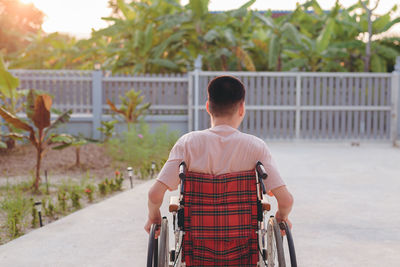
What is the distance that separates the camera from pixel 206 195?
8.32 feet

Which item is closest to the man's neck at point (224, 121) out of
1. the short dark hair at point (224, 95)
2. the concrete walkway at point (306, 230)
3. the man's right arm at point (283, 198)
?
the short dark hair at point (224, 95)

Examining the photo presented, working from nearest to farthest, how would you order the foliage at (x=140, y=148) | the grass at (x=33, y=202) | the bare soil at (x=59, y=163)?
the grass at (x=33, y=202)
the bare soil at (x=59, y=163)
the foliage at (x=140, y=148)

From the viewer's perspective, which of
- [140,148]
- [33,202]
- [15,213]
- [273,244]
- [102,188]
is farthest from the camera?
[140,148]

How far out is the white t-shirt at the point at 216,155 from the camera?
251 cm

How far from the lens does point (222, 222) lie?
2.54 m

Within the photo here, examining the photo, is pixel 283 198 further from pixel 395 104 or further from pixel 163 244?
pixel 395 104

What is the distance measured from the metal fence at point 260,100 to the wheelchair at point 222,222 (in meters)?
10.5

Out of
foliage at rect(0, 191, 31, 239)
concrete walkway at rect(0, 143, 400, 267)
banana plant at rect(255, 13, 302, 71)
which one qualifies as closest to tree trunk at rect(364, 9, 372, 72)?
banana plant at rect(255, 13, 302, 71)

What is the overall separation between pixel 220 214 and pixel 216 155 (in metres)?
0.31

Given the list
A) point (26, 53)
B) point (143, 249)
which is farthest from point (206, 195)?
point (26, 53)

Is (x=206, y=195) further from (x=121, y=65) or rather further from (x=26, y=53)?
(x=26, y=53)

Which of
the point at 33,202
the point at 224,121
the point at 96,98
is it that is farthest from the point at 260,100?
the point at 224,121

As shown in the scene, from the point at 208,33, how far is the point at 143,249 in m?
10.5

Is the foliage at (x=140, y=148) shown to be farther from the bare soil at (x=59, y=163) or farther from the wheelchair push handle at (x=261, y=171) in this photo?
the wheelchair push handle at (x=261, y=171)
